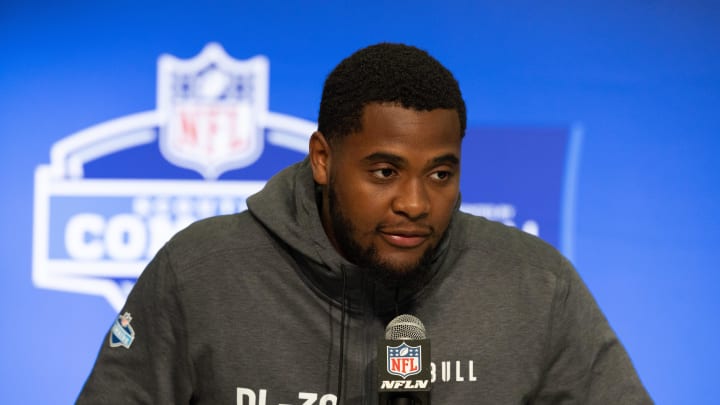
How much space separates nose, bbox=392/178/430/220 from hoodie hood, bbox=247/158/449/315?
0.21 meters

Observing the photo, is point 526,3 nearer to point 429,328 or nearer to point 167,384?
point 429,328

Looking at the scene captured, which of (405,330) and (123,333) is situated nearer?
(405,330)

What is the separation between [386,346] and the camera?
141 centimetres

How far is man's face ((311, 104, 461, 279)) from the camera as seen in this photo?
1.57 meters

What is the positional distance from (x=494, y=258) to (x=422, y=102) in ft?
1.48

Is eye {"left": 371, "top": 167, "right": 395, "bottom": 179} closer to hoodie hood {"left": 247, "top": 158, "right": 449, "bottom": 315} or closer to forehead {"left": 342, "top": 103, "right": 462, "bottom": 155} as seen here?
forehead {"left": 342, "top": 103, "right": 462, "bottom": 155}

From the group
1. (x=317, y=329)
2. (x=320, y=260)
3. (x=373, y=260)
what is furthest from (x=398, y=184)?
(x=317, y=329)

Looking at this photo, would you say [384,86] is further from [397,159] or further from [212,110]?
[212,110]

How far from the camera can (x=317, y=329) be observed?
175 centimetres

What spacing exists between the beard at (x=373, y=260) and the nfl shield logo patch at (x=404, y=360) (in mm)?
244

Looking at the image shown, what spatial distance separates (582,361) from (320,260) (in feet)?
1.94

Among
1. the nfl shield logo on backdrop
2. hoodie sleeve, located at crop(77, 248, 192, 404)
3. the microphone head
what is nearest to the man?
hoodie sleeve, located at crop(77, 248, 192, 404)

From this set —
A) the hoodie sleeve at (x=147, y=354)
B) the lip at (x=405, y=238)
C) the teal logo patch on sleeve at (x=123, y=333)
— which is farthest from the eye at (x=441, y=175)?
the teal logo patch on sleeve at (x=123, y=333)

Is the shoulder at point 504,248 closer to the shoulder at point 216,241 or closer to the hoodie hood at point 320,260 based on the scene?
the hoodie hood at point 320,260
